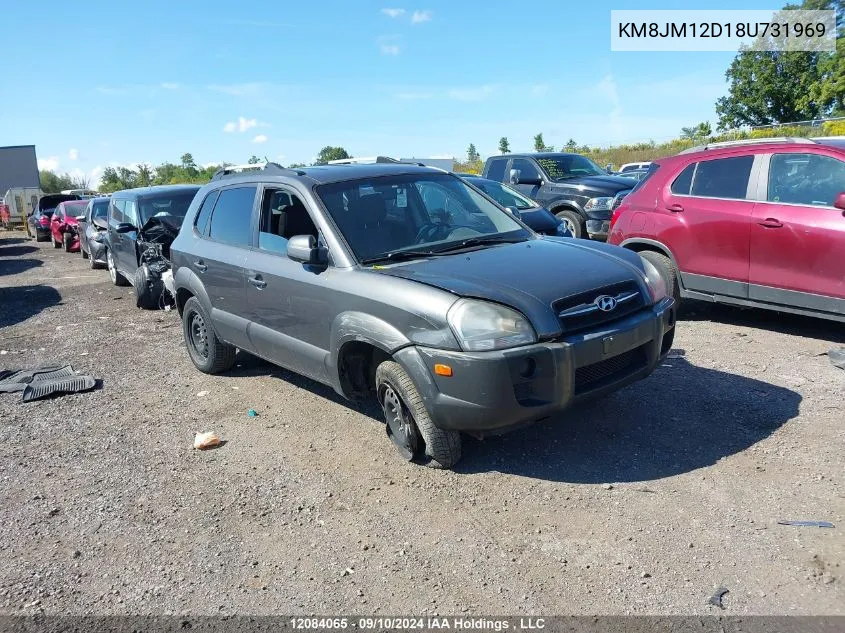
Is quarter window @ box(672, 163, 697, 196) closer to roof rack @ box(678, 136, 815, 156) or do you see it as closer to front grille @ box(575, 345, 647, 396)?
roof rack @ box(678, 136, 815, 156)

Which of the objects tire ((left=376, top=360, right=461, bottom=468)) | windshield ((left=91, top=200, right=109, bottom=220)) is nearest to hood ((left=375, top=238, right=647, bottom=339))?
tire ((left=376, top=360, right=461, bottom=468))

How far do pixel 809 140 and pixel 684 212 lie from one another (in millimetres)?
1228

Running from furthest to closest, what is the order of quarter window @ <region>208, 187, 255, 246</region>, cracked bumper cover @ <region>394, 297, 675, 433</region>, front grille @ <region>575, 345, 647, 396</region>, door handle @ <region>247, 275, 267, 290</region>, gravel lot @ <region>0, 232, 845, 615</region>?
quarter window @ <region>208, 187, 255, 246</region>, door handle @ <region>247, 275, 267, 290</region>, front grille @ <region>575, 345, 647, 396</region>, cracked bumper cover @ <region>394, 297, 675, 433</region>, gravel lot @ <region>0, 232, 845, 615</region>

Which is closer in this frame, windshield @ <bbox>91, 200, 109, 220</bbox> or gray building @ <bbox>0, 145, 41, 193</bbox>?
windshield @ <bbox>91, 200, 109, 220</bbox>

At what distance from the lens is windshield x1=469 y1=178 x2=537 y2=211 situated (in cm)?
1009

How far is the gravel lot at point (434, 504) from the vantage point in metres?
3.07

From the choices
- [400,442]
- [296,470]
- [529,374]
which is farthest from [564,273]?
[296,470]

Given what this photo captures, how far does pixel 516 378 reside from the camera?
11.8ft

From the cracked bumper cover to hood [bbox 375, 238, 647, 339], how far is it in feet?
0.56

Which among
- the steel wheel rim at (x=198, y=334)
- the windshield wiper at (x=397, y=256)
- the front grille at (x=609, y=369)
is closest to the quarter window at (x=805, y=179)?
the front grille at (x=609, y=369)

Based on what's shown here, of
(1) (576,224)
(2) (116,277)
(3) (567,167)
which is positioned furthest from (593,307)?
(2) (116,277)

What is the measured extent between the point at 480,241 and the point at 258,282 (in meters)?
1.71

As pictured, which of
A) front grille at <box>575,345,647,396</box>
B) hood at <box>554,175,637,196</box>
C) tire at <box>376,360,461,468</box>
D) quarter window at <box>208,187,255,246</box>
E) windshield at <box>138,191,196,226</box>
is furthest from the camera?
hood at <box>554,175,637,196</box>

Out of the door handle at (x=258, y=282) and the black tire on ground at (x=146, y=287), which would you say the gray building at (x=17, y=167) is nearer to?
the black tire on ground at (x=146, y=287)
